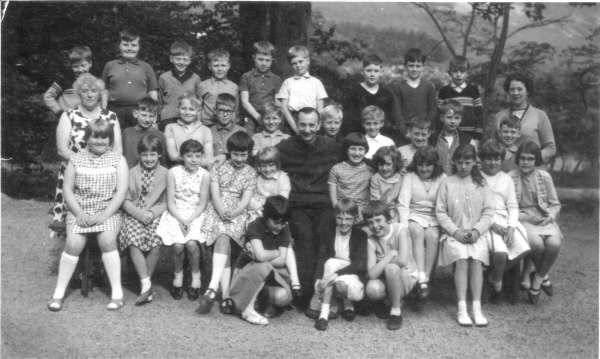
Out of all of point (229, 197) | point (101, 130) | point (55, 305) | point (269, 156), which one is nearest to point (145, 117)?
point (101, 130)

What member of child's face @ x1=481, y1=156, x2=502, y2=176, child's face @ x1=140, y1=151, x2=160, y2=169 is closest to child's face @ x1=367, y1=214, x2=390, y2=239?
child's face @ x1=481, y1=156, x2=502, y2=176

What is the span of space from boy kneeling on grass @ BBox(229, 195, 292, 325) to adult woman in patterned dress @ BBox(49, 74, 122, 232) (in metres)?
1.36

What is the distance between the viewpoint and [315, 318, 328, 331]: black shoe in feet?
15.4

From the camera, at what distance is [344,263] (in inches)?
194

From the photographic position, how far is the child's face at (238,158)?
17.4 ft

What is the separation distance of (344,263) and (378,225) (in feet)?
1.25

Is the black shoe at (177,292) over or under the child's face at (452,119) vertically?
under

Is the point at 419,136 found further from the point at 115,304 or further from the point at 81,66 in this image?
the point at 81,66

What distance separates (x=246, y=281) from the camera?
15.8 ft

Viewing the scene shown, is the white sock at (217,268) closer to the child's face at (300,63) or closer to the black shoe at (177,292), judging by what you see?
the black shoe at (177,292)

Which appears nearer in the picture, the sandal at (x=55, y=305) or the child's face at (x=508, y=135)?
the sandal at (x=55, y=305)

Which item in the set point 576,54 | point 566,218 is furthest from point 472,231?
point 576,54

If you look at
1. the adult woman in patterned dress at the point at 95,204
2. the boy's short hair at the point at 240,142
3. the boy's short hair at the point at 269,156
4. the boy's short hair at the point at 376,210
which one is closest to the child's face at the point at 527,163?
the boy's short hair at the point at 376,210

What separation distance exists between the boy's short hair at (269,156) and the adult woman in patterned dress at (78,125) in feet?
3.74
